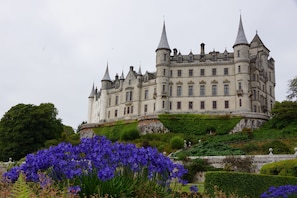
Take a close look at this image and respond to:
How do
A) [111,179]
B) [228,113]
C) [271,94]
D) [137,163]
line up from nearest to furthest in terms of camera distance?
[111,179], [137,163], [228,113], [271,94]

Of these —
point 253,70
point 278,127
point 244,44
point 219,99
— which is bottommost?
point 278,127

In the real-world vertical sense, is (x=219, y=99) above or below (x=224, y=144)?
above

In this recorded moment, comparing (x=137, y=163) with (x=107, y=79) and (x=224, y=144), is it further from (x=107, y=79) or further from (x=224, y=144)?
(x=107, y=79)

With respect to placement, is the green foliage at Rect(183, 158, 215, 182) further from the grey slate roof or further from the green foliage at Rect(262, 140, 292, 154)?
the grey slate roof

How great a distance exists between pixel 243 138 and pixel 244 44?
1730 cm

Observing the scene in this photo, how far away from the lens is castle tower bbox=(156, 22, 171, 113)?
5272 centimetres

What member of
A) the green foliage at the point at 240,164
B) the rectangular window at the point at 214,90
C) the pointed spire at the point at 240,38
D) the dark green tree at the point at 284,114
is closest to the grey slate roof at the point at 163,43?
the rectangular window at the point at 214,90

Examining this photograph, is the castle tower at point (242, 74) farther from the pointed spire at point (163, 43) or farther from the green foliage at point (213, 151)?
the green foliage at point (213, 151)

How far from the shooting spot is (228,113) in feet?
158

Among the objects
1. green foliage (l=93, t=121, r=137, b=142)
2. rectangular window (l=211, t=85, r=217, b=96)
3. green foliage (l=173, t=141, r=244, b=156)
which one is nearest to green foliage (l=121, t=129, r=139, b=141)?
green foliage (l=93, t=121, r=137, b=142)

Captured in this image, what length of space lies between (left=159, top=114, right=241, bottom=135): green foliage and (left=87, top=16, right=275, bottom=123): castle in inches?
89.0

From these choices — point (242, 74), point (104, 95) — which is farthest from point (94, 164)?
point (104, 95)

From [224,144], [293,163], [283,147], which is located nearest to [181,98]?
[224,144]

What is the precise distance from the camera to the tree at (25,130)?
4262 cm
